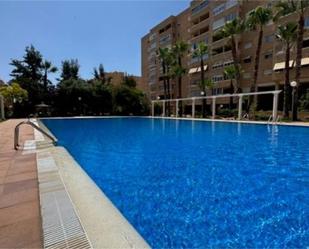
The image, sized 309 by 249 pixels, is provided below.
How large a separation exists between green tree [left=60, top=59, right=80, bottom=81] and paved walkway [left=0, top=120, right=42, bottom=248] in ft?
152

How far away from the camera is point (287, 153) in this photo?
30.0ft

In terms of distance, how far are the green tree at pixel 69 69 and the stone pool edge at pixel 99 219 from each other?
157 ft

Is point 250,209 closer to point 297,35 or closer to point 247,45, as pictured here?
point 297,35

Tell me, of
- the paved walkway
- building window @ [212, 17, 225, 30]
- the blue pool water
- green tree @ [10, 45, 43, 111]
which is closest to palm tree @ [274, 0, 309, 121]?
building window @ [212, 17, 225, 30]

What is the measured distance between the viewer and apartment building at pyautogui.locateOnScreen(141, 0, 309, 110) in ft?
97.2

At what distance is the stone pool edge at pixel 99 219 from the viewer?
2.61 m

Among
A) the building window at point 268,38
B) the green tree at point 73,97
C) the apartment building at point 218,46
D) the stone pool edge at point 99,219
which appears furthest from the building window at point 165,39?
the stone pool edge at point 99,219

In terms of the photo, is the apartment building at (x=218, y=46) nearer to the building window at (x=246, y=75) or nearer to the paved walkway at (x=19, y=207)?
the building window at (x=246, y=75)

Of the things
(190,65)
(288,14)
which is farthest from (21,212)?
(190,65)

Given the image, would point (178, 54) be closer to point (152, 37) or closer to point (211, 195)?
point (152, 37)

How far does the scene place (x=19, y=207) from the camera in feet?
11.2

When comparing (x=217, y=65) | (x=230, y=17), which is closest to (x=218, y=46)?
(x=217, y=65)

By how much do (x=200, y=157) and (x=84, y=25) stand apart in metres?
24.5

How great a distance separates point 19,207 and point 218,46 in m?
39.6
